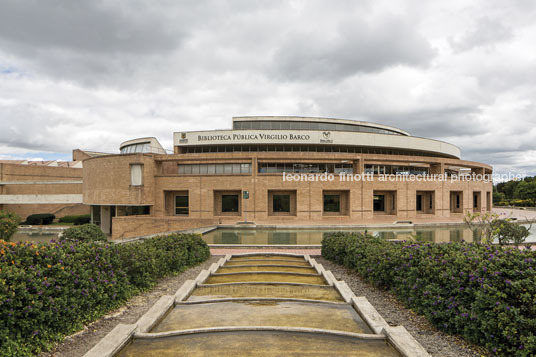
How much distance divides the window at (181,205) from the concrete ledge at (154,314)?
26450 millimetres

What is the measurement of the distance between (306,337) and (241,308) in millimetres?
1904

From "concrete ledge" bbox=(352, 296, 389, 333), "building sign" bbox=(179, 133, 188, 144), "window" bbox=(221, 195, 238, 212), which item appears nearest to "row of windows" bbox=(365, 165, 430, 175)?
"window" bbox=(221, 195, 238, 212)

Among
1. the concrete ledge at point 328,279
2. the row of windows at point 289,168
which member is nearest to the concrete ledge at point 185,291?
the concrete ledge at point 328,279

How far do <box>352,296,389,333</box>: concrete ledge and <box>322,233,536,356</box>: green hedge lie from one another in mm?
951

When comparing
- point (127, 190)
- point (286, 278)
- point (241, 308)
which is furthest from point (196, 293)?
point (127, 190)

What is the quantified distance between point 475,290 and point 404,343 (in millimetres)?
1501

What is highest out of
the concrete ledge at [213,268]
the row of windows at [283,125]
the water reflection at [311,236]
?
the row of windows at [283,125]

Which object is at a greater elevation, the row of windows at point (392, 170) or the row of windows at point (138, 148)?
the row of windows at point (138, 148)

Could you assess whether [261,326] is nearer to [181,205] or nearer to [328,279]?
[328,279]

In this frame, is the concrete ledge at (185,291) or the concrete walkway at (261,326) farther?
the concrete ledge at (185,291)

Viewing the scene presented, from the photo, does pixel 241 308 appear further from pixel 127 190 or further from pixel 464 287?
pixel 127 190

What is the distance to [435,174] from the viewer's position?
34.2 meters

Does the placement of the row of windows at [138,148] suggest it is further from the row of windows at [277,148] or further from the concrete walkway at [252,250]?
the concrete walkway at [252,250]

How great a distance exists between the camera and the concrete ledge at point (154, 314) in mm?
5713
